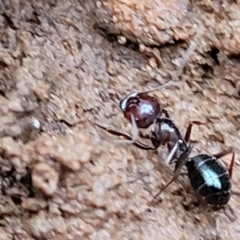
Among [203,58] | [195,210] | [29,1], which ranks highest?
[203,58]

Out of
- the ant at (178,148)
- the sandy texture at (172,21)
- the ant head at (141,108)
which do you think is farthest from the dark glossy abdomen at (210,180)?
the sandy texture at (172,21)

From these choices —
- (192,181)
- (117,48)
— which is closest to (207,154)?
(192,181)

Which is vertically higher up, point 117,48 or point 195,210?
point 117,48

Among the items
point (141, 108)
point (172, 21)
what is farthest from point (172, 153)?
point (172, 21)

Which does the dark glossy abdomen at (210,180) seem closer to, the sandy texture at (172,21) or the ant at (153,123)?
the ant at (153,123)

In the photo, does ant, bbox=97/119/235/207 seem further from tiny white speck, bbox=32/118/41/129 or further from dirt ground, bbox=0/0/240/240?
Answer: tiny white speck, bbox=32/118/41/129

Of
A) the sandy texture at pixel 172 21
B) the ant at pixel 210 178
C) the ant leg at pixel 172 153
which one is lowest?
the ant leg at pixel 172 153

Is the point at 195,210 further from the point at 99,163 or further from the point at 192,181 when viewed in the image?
the point at 99,163
